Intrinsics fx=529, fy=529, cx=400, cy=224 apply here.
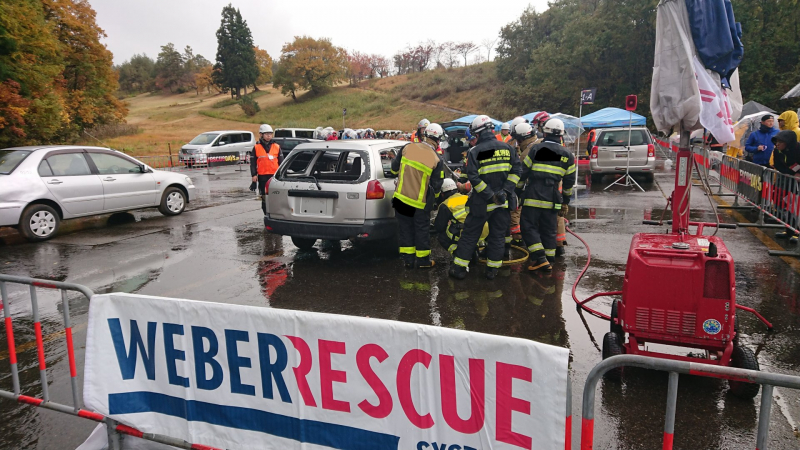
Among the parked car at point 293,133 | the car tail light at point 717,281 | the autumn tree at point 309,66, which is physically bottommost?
the car tail light at point 717,281

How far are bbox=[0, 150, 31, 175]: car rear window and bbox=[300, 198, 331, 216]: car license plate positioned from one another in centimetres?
534


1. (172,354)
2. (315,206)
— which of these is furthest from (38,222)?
(172,354)

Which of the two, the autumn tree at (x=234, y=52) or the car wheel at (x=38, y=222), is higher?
the autumn tree at (x=234, y=52)

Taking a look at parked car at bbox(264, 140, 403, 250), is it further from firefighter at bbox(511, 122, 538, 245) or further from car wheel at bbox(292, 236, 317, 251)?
firefighter at bbox(511, 122, 538, 245)

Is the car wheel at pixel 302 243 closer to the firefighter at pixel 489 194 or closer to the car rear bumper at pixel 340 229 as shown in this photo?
the car rear bumper at pixel 340 229

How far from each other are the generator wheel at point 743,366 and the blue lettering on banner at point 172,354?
3545 millimetres

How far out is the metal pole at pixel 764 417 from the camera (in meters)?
1.96

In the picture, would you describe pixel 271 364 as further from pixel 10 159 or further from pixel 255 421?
pixel 10 159

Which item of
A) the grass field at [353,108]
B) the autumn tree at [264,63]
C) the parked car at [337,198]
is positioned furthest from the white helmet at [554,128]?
the autumn tree at [264,63]

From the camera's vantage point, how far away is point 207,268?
7.21 meters

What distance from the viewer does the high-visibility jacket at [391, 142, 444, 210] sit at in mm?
6641

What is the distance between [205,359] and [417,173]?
4.25 meters

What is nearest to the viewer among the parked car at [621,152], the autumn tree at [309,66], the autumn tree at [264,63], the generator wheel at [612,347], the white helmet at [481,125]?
the generator wheel at [612,347]

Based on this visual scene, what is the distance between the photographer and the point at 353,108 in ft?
196
